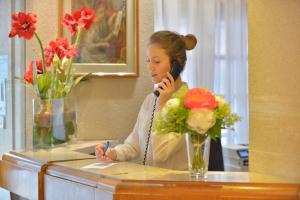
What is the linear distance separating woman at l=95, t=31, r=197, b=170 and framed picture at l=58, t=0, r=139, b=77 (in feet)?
2.43

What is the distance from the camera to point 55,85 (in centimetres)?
311

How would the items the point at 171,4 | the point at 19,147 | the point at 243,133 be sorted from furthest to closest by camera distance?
the point at 243,133 < the point at 171,4 < the point at 19,147

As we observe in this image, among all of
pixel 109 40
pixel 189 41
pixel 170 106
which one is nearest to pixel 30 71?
pixel 109 40

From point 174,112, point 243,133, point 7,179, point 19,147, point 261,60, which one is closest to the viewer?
point 174,112

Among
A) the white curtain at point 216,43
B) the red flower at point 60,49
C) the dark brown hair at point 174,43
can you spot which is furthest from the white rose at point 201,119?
the white curtain at point 216,43

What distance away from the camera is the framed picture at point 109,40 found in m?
3.48

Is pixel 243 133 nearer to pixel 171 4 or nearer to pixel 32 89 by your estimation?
pixel 171 4

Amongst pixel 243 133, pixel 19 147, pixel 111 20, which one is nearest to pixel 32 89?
pixel 19 147

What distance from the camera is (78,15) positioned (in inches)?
119

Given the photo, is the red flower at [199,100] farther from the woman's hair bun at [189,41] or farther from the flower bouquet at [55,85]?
the flower bouquet at [55,85]

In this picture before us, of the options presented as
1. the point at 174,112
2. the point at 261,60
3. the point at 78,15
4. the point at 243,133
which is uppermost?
the point at 78,15

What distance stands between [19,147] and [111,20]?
37.1 inches

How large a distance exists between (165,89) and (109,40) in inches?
42.0

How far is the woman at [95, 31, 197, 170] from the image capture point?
2.59 metres
